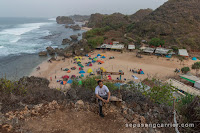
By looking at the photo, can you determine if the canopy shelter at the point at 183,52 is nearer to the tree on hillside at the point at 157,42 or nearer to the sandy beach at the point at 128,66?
the sandy beach at the point at 128,66

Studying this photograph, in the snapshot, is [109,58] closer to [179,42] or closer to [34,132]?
[179,42]

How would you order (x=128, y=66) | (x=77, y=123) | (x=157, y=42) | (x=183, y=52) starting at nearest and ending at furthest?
(x=77, y=123), (x=128, y=66), (x=183, y=52), (x=157, y=42)

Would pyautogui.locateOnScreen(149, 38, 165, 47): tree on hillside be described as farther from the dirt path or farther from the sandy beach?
the dirt path

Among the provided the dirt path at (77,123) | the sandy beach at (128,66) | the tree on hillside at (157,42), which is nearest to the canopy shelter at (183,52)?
the sandy beach at (128,66)

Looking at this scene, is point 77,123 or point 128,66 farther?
point 128,66

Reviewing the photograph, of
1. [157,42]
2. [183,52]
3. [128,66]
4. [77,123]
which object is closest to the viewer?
[77,123]

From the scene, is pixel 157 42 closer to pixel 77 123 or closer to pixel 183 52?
pixel 183 52

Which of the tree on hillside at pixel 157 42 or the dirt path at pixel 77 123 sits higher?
the tree on hillside at pixel 157 42

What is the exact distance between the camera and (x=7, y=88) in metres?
6.24

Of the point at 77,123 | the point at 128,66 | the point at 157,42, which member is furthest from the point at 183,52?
the point at 77,123

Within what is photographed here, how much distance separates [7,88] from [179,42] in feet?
108

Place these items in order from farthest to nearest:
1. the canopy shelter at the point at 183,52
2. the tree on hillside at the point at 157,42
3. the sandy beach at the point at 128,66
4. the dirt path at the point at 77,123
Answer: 1. the tree on hillside at the point at 157,42
2. the canopy shelter at the point at 183,52
3. the sandy beach at the point at 128,66
4. the dirt path at the point at 77,123

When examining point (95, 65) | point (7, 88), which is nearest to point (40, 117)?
point (7, 88)

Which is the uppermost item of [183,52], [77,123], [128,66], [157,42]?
[157,42]
